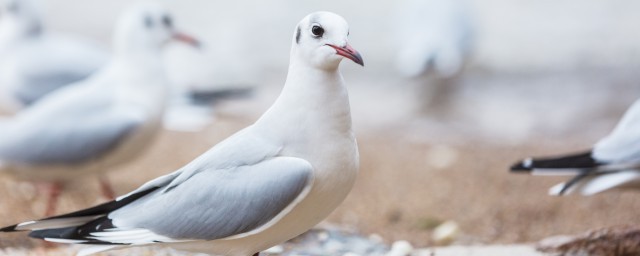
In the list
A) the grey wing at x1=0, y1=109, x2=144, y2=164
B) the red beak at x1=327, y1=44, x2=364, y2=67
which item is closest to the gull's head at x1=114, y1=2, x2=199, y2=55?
the grey wing at x1=0, y1=109, x2=144, y2=164

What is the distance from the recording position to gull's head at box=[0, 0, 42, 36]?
6.35 metres

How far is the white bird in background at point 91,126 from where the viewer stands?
4.30 meters

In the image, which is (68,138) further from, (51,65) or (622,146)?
(622,146)

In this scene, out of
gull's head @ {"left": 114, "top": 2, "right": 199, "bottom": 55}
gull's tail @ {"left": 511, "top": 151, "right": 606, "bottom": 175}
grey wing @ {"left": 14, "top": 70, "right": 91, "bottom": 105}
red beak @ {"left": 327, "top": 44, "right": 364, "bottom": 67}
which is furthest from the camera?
grey wing @ {"left": 14, "top": 70, "right": 91, "bottom": 105}

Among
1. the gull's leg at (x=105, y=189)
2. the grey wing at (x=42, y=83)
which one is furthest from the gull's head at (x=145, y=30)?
the grey wing at (x=42, y=83)

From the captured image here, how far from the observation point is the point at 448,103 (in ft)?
26.1

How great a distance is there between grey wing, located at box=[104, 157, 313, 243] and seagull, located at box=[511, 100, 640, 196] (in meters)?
1.25

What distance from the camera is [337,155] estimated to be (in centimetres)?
264

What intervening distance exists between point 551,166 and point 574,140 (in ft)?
10.6

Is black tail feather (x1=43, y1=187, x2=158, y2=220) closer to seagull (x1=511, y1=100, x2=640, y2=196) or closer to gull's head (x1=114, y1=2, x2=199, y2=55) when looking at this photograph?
seagull (x1=511, y1=100, x2=640, y2=196)

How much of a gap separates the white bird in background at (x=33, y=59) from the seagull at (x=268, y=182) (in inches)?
127

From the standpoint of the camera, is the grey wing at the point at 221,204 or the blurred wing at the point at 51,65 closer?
the grey wing at the point at 221,204

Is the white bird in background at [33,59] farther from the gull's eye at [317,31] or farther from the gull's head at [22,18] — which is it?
the gull's eye at [317,31]

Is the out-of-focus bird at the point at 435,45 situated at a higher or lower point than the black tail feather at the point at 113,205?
higher
